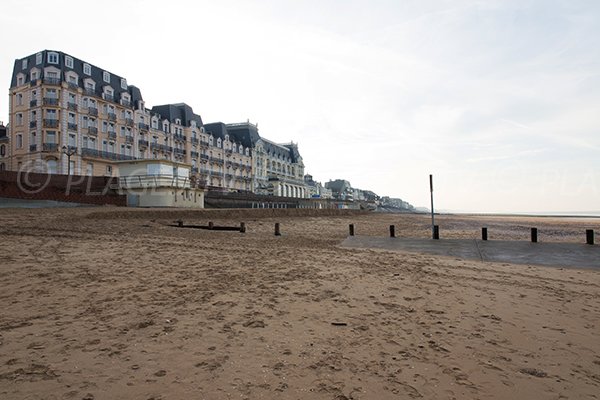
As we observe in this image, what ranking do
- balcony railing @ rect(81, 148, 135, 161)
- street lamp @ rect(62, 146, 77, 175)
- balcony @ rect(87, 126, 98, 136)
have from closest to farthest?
street lamp @ rect(62, 146, 77, 175)
balcony railing @ rect(81, 148, 135, 161)
balcony @ rect(87, 126, 98, 136)

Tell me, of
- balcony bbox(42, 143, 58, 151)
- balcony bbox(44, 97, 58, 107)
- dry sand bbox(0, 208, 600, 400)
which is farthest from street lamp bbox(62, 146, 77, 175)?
dry sand bbox(0, 208, 600, 400)

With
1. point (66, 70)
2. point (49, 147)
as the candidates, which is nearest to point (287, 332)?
point (49, 147)

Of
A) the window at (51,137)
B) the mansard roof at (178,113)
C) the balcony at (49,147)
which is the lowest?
the balcony at (49,147)

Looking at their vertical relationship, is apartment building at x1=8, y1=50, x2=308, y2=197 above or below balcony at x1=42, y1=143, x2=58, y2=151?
above

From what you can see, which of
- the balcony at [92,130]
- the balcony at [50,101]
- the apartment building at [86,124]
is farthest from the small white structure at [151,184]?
the balcony at [50,101]

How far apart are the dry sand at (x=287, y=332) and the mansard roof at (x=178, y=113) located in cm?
6456

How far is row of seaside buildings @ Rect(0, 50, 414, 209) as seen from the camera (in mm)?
47500

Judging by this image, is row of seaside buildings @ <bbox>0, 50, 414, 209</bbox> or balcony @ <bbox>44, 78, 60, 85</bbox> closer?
row of seaside buildings @ <bbox>0, 50, 414, 209</bbox>

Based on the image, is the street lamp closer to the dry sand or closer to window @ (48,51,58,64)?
window @ (48,51,58,64)

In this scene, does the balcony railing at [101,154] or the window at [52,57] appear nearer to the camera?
the window at [52,57]

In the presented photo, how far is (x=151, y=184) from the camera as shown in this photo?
34094mm

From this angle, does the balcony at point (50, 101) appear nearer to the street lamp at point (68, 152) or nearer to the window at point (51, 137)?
the window at point (51, 137)

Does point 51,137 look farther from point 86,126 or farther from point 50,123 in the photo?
point 86,126

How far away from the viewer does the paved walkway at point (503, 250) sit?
11.2 meters
